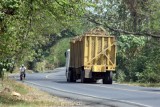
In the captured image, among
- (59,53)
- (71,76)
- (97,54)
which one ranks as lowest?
(71,76)

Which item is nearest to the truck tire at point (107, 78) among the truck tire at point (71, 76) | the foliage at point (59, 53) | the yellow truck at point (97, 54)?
the yellow truck at point (97, 54)

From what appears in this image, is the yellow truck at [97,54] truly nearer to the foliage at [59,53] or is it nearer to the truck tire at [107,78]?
the truck tire at [107,78]

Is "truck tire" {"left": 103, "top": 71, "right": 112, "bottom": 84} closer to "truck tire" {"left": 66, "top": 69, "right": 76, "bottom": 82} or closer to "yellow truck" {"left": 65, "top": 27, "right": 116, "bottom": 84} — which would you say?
"yellow truck" {"left": 65, "top": 27, "right": 116, "bottom": 84}

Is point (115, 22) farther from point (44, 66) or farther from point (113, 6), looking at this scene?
point (44, 66)

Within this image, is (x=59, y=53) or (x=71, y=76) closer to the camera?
(x=71, y=76)

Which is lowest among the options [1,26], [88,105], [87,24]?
[88,105]

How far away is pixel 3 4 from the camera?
16.0 meters

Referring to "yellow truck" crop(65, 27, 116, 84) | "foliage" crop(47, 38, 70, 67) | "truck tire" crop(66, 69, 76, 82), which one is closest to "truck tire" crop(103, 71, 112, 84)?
"yellow truck" crop(65, 27, 116, 84)

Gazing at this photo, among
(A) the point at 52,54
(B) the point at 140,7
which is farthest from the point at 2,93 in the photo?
(A) the point at 52,54

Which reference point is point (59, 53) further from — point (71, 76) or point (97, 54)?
point (97, 54)

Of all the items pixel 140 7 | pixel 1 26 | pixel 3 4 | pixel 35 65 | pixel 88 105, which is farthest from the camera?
pixel 35 65

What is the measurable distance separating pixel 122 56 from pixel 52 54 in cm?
6159

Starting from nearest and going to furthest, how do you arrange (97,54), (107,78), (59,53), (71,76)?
1. (97,54)
2. (107,78)
3. (71,76)
4. (59,53)

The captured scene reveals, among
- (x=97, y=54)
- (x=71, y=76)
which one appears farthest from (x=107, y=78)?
(x=71, y=76)
